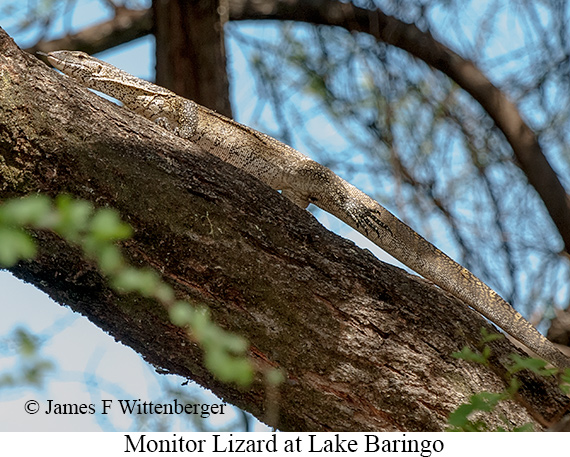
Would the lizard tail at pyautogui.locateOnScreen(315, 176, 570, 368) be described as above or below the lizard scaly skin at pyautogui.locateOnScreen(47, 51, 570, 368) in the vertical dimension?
below

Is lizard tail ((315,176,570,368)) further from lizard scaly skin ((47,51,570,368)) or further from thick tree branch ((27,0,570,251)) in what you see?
thick tree branch ((27,0,570,251))

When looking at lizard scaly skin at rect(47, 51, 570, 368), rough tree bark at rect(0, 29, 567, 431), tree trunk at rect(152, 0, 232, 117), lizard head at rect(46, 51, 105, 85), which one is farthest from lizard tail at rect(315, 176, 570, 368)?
lizard head at rect(46, 51, 105, 85)

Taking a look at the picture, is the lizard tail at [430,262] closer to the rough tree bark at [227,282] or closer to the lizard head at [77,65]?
the rough tree bark at [227,282]

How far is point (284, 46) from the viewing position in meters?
6.85

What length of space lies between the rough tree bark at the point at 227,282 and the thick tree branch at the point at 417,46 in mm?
3173

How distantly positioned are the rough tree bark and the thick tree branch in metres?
3.17

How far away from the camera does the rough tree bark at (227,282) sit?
2.57m

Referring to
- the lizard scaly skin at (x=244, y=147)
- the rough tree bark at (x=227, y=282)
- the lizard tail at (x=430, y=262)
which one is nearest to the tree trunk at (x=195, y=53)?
the lizard scaly skin at (x=244, y=147)

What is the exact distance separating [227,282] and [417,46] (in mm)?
4267

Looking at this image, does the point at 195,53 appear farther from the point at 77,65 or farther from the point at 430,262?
the point at 430,262

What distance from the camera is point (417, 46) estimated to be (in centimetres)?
620

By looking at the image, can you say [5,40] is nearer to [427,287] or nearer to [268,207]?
[268,207]

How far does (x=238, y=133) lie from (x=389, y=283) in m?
2.17

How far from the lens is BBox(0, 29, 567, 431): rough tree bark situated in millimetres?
2570
